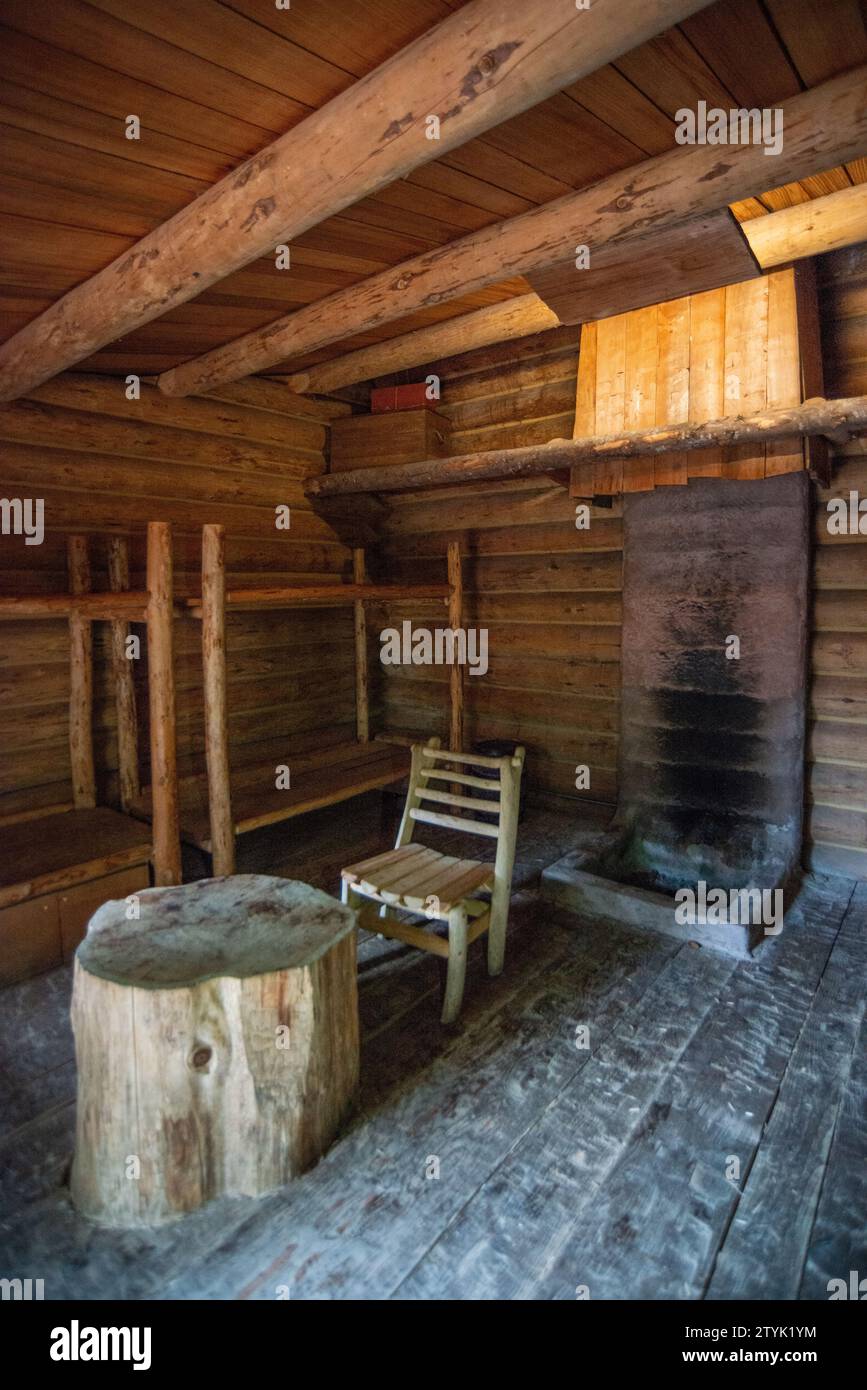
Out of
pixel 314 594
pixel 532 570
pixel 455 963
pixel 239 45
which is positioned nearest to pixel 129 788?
pixel 314 594

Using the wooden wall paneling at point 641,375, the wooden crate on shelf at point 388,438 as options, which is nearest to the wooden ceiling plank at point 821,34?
the wooden wall paneling at point 641,375

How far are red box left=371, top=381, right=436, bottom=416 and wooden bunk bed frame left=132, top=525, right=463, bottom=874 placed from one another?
1281 mm

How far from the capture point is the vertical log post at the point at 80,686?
508cm

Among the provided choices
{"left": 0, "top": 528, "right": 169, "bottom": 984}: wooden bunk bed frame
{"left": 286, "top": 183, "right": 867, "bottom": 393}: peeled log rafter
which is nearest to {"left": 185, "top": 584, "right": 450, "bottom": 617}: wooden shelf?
{"left": 0, "top": 528, "right": 169, "bottom": 984}: wooden bunk bed frame

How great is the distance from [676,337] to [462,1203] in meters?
4.73

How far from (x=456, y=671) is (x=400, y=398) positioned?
8.21ft

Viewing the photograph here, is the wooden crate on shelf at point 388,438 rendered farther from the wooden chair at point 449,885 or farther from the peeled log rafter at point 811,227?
the wooden chair at point 449,885

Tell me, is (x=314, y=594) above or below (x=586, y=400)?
below

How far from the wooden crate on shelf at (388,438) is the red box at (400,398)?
0.12m

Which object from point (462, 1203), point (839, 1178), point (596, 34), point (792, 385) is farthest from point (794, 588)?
point (462, 1203)

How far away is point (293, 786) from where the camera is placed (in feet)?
18.4

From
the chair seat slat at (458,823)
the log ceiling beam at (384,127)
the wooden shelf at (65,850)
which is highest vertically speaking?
the log ceiling beam at (384,127)

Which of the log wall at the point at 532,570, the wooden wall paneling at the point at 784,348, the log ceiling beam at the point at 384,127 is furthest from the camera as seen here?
the log wall at the point at 532,570

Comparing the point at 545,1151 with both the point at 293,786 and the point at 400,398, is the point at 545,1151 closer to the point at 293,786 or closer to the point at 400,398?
the point at 293,786
